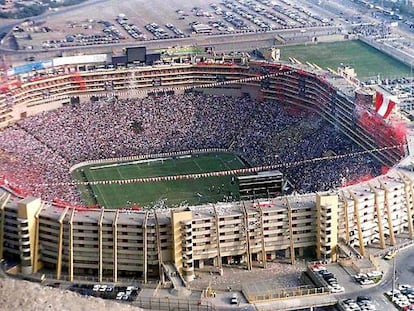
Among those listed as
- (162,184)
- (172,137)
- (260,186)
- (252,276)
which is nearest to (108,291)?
(252,276)

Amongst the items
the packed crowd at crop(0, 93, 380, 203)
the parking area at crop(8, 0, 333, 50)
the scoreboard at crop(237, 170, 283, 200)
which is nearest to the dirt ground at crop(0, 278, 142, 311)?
the scoreboard at crop(237, 170, 283, 200)

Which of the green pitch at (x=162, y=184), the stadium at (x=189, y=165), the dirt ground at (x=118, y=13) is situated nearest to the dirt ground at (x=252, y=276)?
the stadium at (x=189, y=165)

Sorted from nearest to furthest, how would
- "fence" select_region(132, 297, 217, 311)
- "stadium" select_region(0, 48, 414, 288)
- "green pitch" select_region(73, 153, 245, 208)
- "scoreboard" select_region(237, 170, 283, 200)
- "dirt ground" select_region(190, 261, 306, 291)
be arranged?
"fence" select_region(132, 297, 217, 311) → "dirt ground" select_region(190, 261, 306, 291) → "stadium" select_region(0, 48, 414, 288) → "scoreboard" select_region(237, 170, 283, 200) → "green pitch" select_region(73, 153, 245, 208)

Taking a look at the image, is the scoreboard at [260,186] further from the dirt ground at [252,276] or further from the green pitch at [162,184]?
the green pitch at [162,184]

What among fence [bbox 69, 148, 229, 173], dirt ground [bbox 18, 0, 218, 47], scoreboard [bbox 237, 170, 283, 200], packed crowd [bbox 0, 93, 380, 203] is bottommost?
dirt ground [bbox 18, 0, 218, 47]

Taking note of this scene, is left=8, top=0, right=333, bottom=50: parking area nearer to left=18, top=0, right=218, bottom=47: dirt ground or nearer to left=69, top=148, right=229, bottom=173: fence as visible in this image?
left=18, top=0, right=218, bottom=47: dirt ground

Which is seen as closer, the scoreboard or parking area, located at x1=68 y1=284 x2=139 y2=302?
parking area, located at x1=68 y1=284 x2=139 y2=302

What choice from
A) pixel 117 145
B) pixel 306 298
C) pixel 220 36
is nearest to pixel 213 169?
pixel 117 145

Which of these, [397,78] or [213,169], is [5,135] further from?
[397,78]
